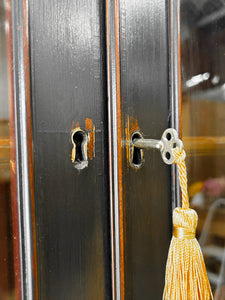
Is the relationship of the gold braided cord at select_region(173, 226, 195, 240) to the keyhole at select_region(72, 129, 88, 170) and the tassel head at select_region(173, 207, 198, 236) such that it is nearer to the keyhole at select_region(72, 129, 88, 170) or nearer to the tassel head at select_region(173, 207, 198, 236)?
the tassel head at select_region(173, 207, 198, 236)

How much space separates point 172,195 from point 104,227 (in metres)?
0.13

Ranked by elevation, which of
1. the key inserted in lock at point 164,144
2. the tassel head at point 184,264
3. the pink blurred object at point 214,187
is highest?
the key inserted in lock at point 164,144

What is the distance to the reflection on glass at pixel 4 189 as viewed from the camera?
333 mm

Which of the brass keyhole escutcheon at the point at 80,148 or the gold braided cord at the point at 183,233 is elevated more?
the brass keyhole escutcheon at the point at 80,148

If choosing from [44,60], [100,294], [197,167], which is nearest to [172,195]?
[197,167]

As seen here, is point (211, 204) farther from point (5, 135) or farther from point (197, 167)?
point (5, 135)

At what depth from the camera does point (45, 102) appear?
0.36 metres

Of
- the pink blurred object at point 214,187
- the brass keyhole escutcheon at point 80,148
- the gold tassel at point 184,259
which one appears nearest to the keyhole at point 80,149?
the brass keyhole escutcheon at point 80,148

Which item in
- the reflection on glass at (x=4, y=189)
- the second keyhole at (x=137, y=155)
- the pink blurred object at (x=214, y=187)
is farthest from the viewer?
the pink blurred object at (x=214, y=187)

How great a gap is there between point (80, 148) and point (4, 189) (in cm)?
11

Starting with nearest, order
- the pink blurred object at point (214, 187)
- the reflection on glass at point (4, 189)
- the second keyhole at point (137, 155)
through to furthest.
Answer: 1. the reflection on glass at point (4, 189)
2. the second keyhole at point (137, 155)
3. the pink blurred object at point (214, 187)

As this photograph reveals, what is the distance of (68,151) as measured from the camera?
1.24 ft

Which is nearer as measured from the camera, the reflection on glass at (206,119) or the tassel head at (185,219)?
the tassel head at (185,219)

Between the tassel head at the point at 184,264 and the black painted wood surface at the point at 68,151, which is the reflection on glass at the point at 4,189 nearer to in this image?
the black painted wood surface at the point at 68,151
